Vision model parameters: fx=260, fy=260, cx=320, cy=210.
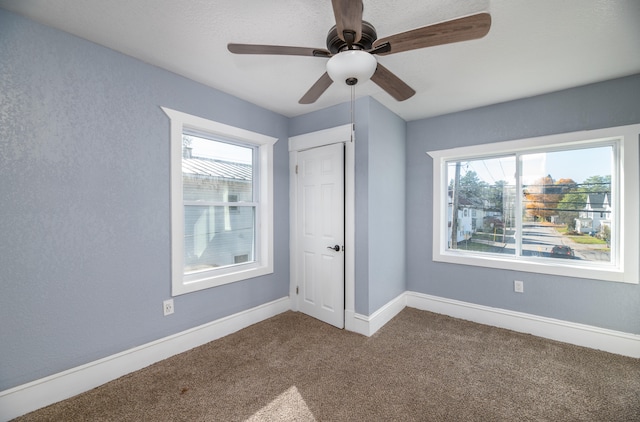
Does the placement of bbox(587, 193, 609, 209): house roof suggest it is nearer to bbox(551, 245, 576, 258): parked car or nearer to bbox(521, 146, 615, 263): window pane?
bbox(521, 146, 615, 263): window pane

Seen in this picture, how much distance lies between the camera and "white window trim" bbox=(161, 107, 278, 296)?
7.71ft

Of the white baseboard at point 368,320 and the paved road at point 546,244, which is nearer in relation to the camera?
the paved road at point 546,244

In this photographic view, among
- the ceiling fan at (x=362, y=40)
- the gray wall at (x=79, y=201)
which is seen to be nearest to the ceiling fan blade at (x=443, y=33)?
the ceiling fan at (x=362, y=40)

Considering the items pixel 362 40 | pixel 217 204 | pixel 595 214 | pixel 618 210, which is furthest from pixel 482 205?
pixel 217 204

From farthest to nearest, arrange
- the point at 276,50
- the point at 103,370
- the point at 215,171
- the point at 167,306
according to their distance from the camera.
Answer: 1. the point at 215,171
2. the point at 167,306
3. the point at 103,370
4. the point at 276,50

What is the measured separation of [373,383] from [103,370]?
6.67 ft

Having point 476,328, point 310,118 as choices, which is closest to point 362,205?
point 310,118

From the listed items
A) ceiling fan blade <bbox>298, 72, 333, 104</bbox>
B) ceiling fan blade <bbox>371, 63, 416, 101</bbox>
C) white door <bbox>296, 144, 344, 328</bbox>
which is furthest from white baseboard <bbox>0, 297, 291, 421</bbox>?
ceiling fan blade <bbox>371, 63, 416, 101</bbox>

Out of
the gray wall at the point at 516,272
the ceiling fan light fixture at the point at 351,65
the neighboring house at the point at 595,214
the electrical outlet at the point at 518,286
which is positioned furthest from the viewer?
the electrical outlet at the point at 518,286

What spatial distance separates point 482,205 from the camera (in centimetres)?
328

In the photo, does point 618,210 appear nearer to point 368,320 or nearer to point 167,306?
point 368,320

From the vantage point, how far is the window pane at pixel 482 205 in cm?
309

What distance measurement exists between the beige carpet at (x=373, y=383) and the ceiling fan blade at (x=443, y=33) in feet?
7.31

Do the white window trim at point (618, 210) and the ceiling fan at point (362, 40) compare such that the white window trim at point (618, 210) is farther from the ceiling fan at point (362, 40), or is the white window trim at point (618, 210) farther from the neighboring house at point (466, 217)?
the ceiling fan at point (362, 40)
